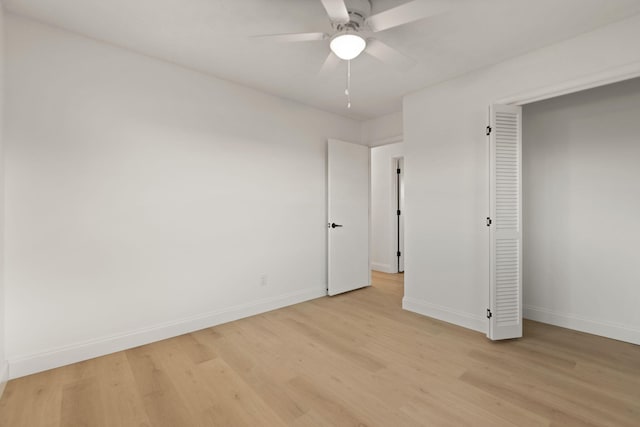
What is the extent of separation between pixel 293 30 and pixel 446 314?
3.10m

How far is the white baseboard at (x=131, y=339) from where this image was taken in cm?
210

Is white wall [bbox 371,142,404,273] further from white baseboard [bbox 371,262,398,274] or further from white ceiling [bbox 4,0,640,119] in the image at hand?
white ceiling [bbox 4,0,640,119]

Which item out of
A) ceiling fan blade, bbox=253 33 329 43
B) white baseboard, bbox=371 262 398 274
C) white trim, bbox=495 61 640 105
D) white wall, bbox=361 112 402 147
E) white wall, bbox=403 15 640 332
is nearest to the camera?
ceiling fan blade, bbox=253 33 329 43

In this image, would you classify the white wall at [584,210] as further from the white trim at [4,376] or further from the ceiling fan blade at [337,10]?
the white trim at [4,376]

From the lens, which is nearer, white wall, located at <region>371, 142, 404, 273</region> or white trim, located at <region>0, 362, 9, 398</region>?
white trim, located at <region>0, 362, 9, 398</region>

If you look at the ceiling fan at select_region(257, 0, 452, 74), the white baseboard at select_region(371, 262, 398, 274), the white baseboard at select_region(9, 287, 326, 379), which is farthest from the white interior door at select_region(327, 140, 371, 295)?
the ceiling fan at select_region(257, 0, 452, 74)

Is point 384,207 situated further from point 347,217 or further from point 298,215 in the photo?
point 298,215

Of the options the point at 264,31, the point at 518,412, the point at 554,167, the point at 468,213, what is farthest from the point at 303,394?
the point at 554,167

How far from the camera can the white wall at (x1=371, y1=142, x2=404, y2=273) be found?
539 centimetres

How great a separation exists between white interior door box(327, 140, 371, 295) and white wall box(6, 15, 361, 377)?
25.5 inches

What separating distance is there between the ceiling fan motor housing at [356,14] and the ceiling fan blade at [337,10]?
0.46 feet

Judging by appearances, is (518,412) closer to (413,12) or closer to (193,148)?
(413,12)

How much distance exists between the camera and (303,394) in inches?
74.6

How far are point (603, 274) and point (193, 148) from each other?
164 inches
